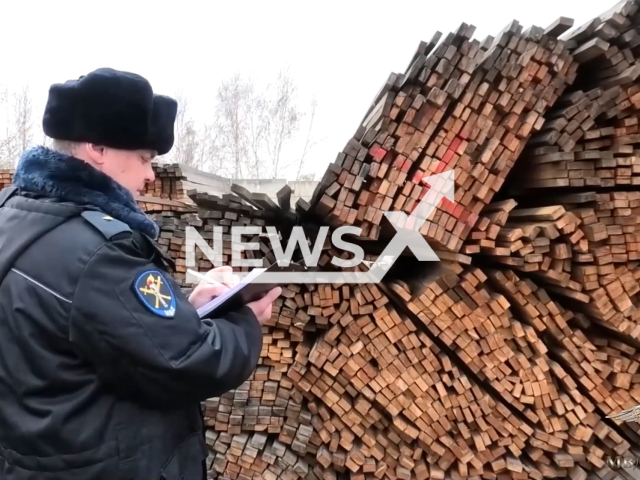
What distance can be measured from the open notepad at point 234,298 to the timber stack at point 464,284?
109 centimetres

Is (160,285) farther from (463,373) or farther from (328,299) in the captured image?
(463,373)

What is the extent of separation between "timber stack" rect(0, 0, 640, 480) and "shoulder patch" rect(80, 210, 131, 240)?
1.39 meters

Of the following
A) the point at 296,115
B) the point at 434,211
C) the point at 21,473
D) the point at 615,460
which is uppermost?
the point at 434,211

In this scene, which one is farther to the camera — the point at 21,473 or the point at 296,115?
the point at 296,115

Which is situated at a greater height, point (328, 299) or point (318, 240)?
point (318, 240)

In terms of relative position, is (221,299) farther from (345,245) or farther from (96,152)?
(345,245)

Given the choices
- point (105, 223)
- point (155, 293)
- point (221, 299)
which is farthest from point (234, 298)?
point (105, 223)

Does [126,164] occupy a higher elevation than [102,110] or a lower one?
lower

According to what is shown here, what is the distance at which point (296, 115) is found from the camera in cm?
1705

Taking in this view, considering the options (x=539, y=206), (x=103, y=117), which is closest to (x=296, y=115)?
(x=539, y=206)

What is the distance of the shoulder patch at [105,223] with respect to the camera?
1.28 metres

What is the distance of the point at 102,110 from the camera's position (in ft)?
4.46

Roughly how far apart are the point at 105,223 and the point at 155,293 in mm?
220

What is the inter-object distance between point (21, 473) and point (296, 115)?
16406mm
